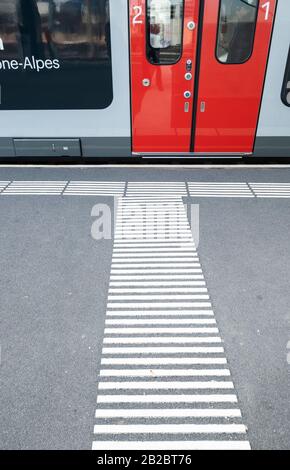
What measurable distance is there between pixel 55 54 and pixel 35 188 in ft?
6.21

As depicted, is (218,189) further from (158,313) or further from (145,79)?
(158,313)

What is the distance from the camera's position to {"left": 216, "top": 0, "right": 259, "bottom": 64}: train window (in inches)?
168

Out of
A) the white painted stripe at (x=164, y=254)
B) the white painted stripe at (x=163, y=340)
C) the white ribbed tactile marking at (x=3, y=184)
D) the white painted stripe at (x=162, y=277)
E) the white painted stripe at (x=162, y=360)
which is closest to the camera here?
the white painted stripe at (x=162, y=360)

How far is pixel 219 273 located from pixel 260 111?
2957mm

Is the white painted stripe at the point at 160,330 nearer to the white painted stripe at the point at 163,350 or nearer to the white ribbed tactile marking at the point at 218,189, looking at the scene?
the white painted stripe at the point at 163,350

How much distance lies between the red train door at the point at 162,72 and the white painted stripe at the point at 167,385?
3.79 meters

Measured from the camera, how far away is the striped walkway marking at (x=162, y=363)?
1866mm

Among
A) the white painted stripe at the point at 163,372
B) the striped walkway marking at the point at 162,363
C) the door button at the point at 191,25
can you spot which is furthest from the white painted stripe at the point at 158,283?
the door button at the point at 191,25

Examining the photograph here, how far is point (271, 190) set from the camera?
4684 mm

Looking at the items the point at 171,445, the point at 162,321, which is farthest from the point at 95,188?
the point at 171,445

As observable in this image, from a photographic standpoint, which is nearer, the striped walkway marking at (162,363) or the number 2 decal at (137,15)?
the striped walkway marking at (162,363)

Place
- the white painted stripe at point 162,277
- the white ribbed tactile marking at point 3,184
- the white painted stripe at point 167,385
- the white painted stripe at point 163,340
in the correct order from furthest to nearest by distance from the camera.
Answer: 1. the white ribbed tactile marking at point 3,184
2. the white painted stripe at point 162,277
3. the white painted stripe at point 163,340
4. the white painted stripe at point 167,385

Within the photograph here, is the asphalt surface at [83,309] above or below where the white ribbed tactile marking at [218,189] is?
above

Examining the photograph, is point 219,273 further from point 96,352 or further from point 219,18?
point 219,18
